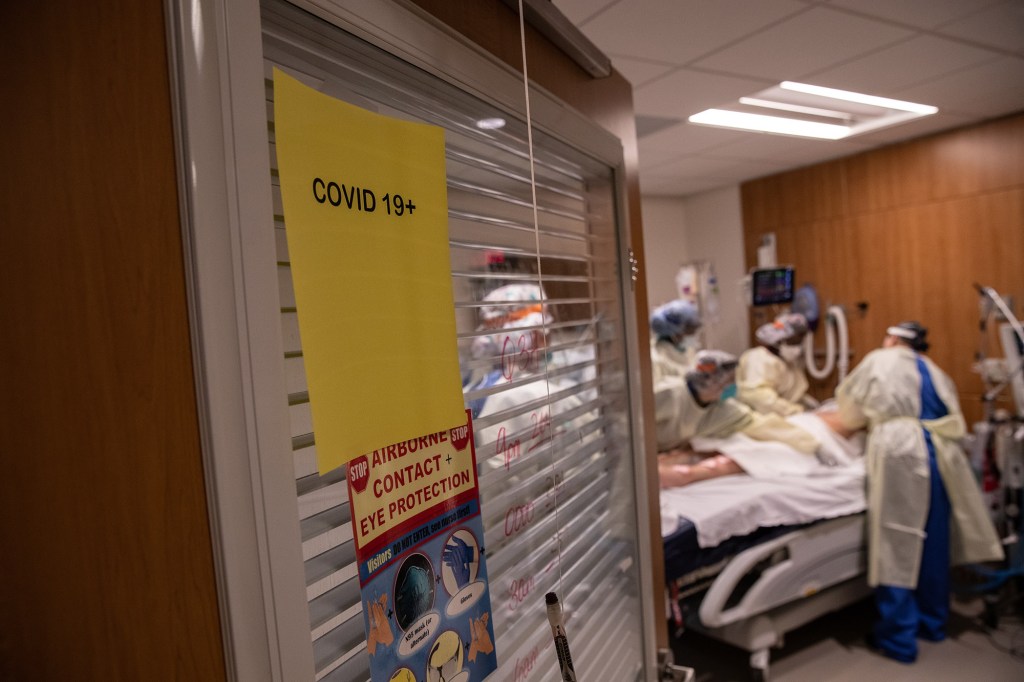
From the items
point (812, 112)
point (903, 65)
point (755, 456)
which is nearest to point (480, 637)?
point (755, 456)

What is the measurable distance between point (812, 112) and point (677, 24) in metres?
1.80

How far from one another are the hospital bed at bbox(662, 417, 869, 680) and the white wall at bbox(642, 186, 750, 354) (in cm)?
247

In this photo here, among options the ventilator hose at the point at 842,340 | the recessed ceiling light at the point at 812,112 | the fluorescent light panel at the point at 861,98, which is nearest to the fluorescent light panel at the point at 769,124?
the recessed ceiling light at the point at 812,112

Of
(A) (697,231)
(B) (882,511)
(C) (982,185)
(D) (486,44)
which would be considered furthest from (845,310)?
(D) (486,44)

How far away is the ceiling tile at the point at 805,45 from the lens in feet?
7.59

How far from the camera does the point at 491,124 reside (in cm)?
88

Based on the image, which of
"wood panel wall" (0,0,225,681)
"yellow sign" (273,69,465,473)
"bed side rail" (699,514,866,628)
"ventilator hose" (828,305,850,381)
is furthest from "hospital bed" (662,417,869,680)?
"wood panel wall" (0,0,225,681)

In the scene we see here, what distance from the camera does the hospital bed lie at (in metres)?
2.63

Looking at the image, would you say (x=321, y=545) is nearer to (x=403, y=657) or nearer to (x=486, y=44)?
(x=403, y=657)

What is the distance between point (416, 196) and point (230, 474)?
14.2 inches

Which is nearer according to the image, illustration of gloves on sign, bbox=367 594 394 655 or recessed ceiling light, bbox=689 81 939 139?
illustration of gloves on sign, bbox=367 594 394 655

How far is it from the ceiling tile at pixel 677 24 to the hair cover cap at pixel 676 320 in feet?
5.34

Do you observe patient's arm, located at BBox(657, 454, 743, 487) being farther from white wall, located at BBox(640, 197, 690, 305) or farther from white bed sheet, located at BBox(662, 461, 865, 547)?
white wall, located at BBox(640, 197, 690, 305)

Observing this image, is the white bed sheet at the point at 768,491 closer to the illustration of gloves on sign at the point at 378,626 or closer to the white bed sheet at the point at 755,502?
the white bed sheet at the point at 755,502
